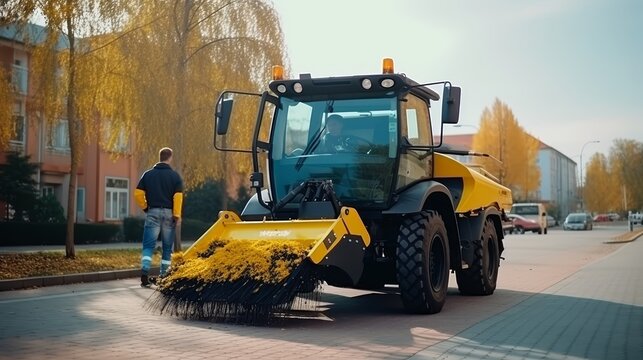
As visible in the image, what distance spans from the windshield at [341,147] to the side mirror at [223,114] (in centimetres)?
73

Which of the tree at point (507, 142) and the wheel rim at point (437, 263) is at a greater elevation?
the tree at point (507, 142)

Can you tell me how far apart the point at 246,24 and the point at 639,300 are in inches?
537

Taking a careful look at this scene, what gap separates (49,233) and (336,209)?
22.0 m

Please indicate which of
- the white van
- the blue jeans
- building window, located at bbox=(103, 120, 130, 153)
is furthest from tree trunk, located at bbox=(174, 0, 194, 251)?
the white van

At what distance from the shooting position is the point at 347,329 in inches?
288

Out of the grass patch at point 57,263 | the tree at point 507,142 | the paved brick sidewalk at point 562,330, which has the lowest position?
the paved brick sidewalk at point 562,330

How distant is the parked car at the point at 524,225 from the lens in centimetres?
5269

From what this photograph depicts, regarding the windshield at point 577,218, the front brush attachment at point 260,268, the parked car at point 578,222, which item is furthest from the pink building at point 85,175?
the windshield at point 577,218

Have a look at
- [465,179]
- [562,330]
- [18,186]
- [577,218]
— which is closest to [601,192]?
[577,218]

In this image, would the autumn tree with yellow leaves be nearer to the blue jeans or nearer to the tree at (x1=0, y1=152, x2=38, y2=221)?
the blue jeans

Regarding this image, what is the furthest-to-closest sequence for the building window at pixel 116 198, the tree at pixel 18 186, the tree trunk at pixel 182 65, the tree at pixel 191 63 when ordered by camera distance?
the building window at pixel 116 198 → the tree at pixel 18 186 → the tree trunk at pixel 182 65 → the tree at pixel 191 63

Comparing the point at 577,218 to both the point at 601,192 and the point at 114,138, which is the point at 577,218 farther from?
the point at 114,138

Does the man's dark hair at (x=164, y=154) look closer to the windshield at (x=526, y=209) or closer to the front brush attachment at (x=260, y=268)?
the front brush attachment at (x=260, y=268)

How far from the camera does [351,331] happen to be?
717 centimetres
